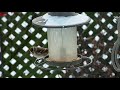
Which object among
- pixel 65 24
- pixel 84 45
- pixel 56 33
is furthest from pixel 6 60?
pixel 65 24

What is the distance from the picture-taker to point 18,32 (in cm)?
220

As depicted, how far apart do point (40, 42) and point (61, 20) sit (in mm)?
1288

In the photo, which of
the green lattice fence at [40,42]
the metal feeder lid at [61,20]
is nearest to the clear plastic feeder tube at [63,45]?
the metal feeder lid at [61,20]

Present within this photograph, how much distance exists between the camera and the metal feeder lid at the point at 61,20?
0.86m

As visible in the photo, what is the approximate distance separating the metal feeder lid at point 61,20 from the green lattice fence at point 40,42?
4.04 ft

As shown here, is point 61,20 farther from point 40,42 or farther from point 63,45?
point 40,42

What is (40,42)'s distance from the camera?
2146mm

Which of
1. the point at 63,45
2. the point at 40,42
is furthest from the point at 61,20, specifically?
the point at 40,42

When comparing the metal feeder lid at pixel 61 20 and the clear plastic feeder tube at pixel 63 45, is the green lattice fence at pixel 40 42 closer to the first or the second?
the clear plastic feeder tube at pixel 63 45

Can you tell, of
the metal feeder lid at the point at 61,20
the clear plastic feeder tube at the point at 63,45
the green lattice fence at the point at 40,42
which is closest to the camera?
the metal feeder lid at the point at 61,20

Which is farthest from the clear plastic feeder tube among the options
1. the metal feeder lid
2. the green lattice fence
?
the green lattice fence

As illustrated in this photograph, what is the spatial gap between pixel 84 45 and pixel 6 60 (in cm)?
61

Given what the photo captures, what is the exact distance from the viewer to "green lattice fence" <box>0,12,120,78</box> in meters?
2.16
